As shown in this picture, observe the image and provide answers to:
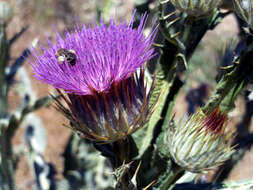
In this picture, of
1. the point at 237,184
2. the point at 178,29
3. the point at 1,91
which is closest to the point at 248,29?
the point at 178,29

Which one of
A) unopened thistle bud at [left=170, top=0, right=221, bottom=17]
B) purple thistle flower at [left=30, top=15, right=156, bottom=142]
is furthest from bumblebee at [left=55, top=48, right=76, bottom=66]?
unopened thistle bud at [left=170, top=0, right=221, bottom=17]

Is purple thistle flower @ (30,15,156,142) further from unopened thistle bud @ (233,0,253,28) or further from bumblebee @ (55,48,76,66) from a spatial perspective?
unopened thistle bud @ (233,0,253,28)

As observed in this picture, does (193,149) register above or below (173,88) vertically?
below

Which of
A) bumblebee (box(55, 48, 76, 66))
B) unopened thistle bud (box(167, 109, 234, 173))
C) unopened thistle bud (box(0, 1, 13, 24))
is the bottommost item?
unopened thistle bud (box(167, 109, 234, 173))

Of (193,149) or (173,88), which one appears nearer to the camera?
(193,149)

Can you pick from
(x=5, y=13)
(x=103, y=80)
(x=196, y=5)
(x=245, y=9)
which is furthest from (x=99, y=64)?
(x=5, y=13)

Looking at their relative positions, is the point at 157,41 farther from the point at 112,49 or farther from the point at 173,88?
the point at 112,49
